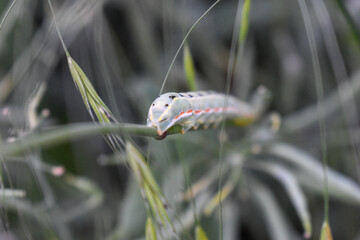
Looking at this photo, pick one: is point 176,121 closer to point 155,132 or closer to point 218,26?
point 155,132

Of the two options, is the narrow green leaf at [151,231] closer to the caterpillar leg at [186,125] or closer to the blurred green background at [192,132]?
the caterpillar leg at [186,125]

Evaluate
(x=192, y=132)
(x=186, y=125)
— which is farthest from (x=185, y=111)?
(x=192, y=132)

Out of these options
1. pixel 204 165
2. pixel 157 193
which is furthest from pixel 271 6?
pixel 157 193

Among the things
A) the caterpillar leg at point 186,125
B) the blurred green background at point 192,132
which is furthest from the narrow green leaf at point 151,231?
the blurred green background at point 192,132

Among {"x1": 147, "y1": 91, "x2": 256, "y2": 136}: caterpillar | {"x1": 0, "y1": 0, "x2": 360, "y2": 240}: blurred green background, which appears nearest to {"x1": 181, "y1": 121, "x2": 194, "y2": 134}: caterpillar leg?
{"x1": 147, "y1": 91, "x2": 256, "y2": 136}: caterpillar

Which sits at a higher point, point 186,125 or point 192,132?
point 186,125

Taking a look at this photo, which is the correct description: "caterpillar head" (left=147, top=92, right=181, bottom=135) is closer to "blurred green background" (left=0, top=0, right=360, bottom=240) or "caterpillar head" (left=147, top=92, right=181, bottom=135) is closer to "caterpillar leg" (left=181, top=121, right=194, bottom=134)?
"caterpillar leg" (left=181, top=121, right=194, bottom=134)

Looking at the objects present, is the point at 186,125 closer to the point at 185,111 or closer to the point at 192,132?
the point at 185,111
